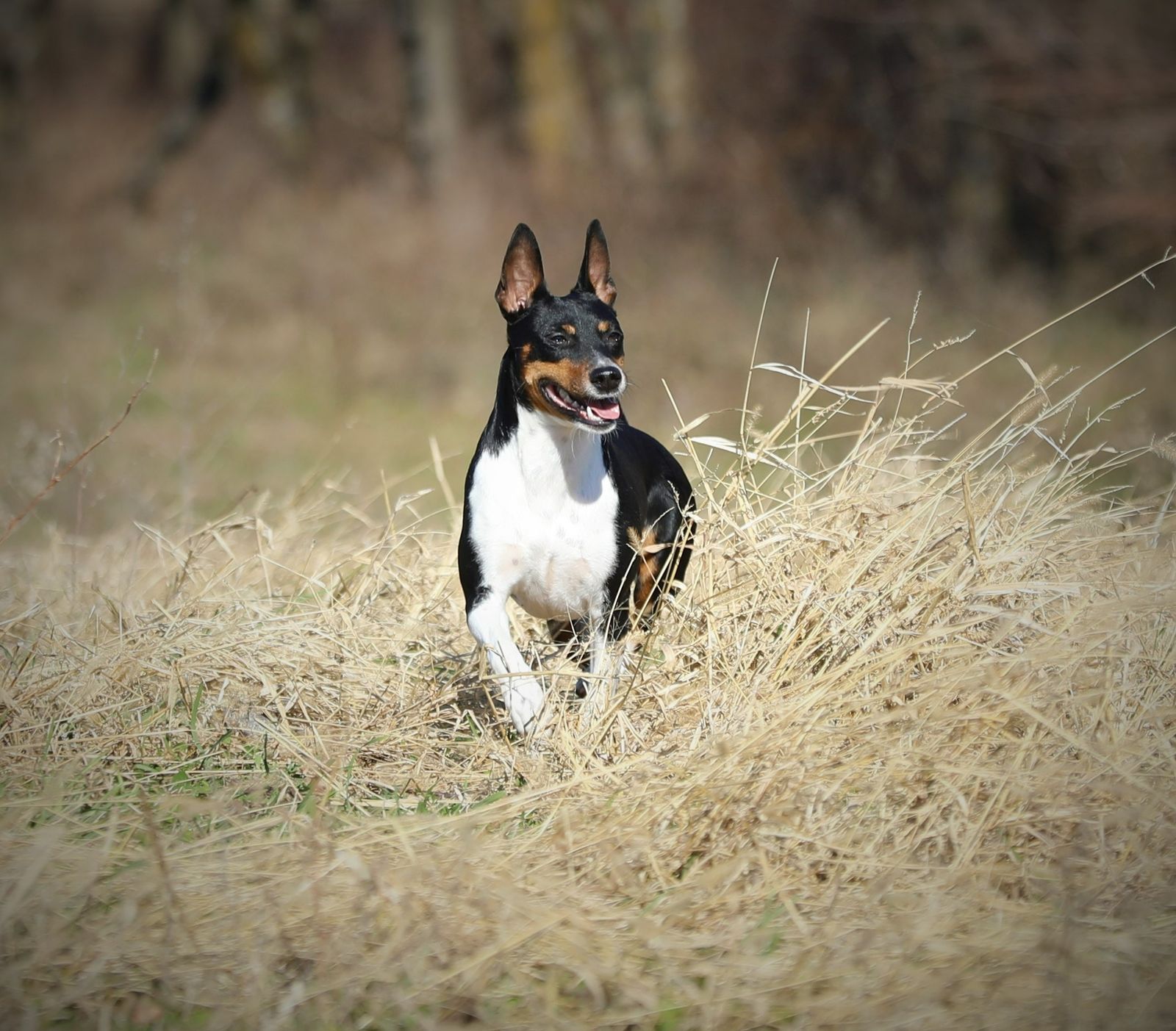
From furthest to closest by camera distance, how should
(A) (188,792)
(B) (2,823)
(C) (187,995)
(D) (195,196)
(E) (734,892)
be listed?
1. (D) (195,196)
2. (A) (188,792)
3. (B) (2,823)
4. (E) (734,892)
5. (C) (187,995)

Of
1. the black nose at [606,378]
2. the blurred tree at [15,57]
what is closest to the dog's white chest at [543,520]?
the black nose at [606,378]

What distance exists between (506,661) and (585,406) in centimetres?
86

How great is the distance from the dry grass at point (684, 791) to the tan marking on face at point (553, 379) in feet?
1.66

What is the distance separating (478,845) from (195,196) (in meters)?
16.6

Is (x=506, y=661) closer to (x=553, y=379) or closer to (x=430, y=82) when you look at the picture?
(x=553, y=379)

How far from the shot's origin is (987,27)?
655 inches

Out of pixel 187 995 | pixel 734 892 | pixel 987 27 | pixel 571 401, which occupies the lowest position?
pixel 734 892

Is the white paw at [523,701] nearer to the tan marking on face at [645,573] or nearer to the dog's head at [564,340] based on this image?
the tan marking on face at [645,573]

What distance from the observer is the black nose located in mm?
4398

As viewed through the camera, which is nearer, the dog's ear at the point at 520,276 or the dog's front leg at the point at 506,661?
the dog's front leg at the point at 506,661

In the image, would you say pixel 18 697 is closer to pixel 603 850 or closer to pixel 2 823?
pixel 2 823

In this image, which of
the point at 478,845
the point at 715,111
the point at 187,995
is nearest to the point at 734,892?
the point at 478,845

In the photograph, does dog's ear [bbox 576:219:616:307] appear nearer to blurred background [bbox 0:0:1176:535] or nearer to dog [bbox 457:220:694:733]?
dog [bbox 457:220:694:733]

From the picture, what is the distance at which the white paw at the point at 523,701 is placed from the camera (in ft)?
14.2
